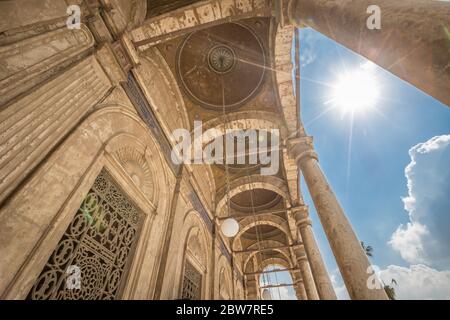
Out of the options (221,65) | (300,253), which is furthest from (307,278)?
(221,65)

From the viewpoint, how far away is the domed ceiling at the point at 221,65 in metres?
6.64

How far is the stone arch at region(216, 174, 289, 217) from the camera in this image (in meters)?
9.15

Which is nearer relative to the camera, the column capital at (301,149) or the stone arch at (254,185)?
the column capital at (301,149)

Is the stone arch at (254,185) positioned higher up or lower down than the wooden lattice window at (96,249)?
higher up

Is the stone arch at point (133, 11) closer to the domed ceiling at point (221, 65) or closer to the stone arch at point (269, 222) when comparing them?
the domed ceiling at point (221, 65)

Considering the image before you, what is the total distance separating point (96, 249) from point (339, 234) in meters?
3.80

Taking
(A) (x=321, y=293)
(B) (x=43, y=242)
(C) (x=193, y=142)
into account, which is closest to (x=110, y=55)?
(B) (x=43, y=242)

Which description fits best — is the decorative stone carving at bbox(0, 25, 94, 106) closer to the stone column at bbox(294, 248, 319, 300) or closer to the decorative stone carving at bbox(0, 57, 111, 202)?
the decorative stone carving at bbox(0, 57, 111, 202)

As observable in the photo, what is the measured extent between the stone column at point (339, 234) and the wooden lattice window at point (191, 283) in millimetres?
3837

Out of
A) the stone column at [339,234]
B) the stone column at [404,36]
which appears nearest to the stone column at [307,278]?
the stone column at [339,234]

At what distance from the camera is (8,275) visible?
71.0 inches

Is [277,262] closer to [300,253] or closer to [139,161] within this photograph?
[300,253]

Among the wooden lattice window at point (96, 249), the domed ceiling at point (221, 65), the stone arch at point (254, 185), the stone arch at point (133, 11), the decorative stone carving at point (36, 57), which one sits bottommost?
the wooden lattice window at point (96, 249)

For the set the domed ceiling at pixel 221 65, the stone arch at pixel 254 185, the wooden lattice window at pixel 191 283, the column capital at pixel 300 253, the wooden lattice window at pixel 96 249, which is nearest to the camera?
the wooden lattice window at pixel 96 249
